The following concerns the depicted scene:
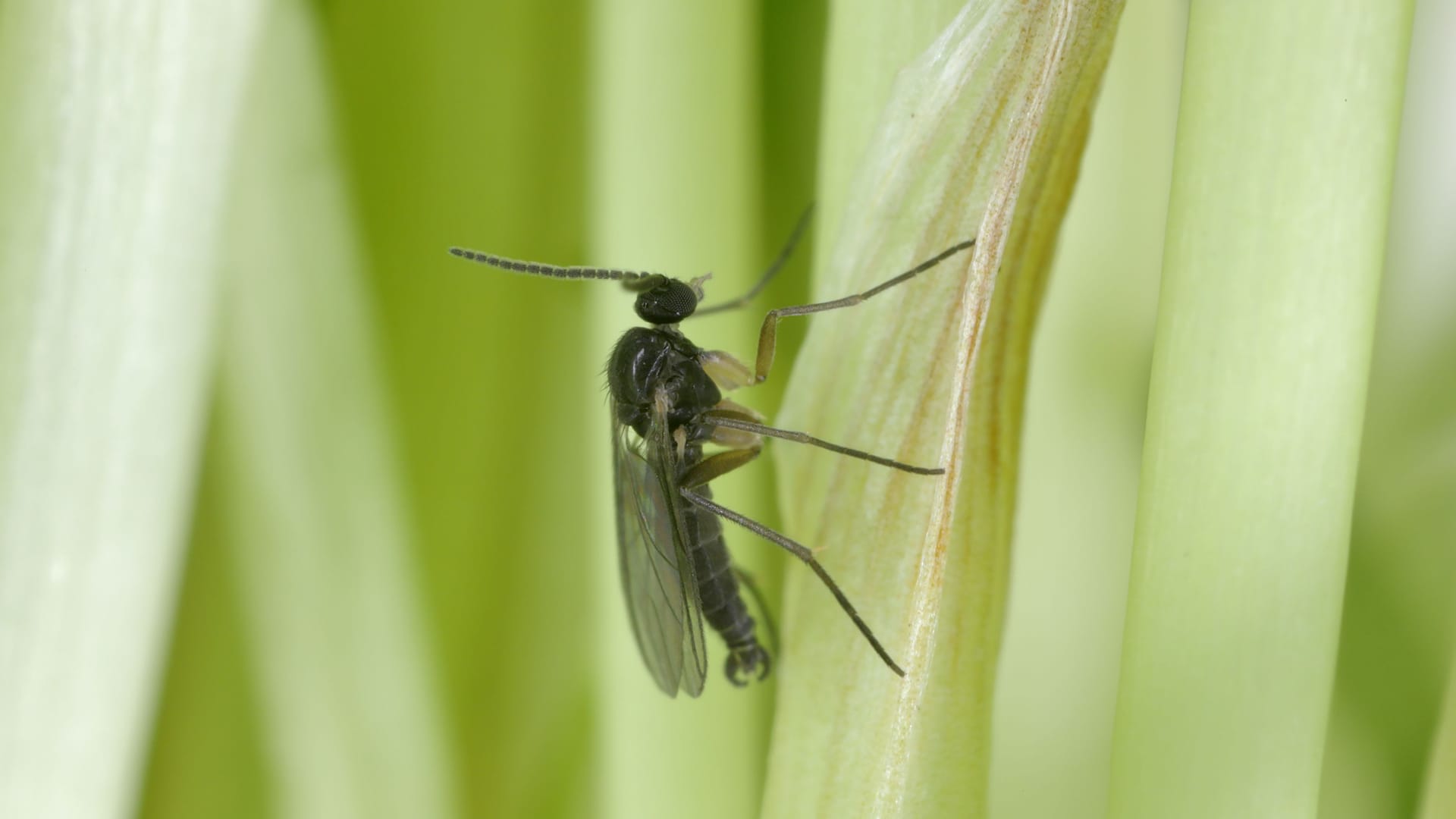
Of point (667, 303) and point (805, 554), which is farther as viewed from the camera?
point (667, 303)

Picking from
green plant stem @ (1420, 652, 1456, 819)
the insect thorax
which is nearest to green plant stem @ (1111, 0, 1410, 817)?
green plant stem @ (1420, 652, 1456, 819)

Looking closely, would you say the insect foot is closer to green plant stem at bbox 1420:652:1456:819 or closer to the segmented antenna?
the segmented antenna

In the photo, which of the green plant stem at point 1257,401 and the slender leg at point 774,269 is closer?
the green plant stem at point 1257,401

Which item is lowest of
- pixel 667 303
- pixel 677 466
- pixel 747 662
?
pixel 747 662

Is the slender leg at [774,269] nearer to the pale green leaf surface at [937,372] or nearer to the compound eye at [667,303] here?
the compound eye at [667,303]

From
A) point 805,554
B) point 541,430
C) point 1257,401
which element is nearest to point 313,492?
point 541,430

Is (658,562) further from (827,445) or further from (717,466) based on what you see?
(827,445)

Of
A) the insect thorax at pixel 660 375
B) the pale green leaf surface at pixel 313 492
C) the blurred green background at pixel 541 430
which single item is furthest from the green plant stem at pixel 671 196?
the insect thorax at pixel 660 375
